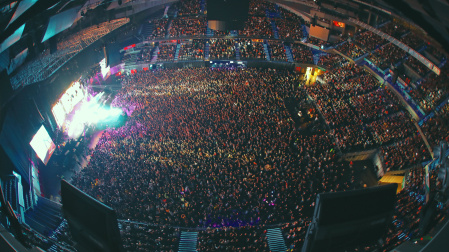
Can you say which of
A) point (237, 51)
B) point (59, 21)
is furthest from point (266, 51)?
point (59, 21)

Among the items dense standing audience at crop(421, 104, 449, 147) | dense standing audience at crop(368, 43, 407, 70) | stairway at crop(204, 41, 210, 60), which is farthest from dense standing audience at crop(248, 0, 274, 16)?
dense standing audience at crop(421, 104, 449, 147)

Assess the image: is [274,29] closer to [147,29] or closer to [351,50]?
Answer: [351,50]

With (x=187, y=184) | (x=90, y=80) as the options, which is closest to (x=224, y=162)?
(x=187, y=184)

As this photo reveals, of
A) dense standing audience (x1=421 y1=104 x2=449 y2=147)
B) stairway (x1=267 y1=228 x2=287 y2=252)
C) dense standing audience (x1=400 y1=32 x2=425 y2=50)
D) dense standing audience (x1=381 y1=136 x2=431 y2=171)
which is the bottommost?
stairway (x1=267 y1=228 x2=287 y2=252)

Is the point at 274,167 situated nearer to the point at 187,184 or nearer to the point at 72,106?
the point at 187,184

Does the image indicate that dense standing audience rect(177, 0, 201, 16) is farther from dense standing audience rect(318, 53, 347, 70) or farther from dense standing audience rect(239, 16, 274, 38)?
dense standing audience rect(318, 53, 347, 70)

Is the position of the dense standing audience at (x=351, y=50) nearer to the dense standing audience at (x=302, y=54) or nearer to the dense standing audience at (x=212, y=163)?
the dense standing audience at (x=302, y=54)

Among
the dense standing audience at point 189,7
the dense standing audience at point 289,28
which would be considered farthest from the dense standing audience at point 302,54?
the dense standing audience at point 189,7
